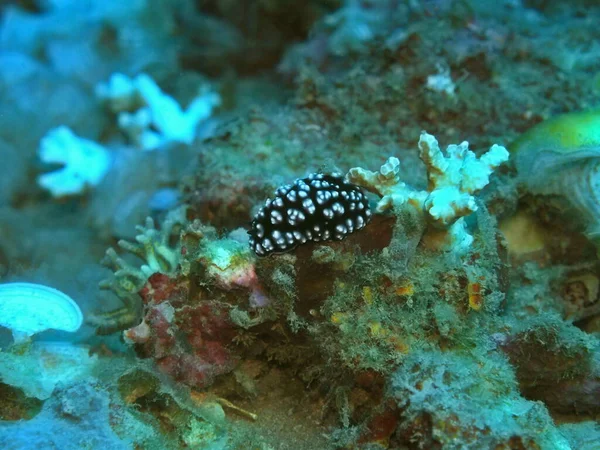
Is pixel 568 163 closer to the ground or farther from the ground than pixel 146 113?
closer to the ground

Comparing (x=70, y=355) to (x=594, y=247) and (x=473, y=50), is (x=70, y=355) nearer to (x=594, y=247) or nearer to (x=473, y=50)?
(x=594, y=247)

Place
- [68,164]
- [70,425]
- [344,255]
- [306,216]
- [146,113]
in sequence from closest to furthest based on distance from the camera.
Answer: [70,425] → [306,216] → [344,255] → [68,164] → [146,113]

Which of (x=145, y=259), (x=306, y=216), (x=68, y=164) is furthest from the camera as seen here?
(x=68, y=164)

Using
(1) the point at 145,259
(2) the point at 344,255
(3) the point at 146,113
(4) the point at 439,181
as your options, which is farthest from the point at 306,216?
(3) the point at 146,113

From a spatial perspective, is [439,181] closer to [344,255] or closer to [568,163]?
[344,255]

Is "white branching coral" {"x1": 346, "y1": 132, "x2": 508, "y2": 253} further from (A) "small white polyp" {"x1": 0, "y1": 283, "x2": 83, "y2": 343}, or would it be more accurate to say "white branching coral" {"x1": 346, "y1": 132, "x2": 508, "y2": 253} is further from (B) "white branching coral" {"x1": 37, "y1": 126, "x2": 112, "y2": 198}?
(B) "white branching coral" {"x1": 37, "y1": 126, "x2": 112, "y2": 198}

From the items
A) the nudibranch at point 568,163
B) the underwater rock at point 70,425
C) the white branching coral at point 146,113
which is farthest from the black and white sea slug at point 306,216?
the white branching coral at point 146,113
